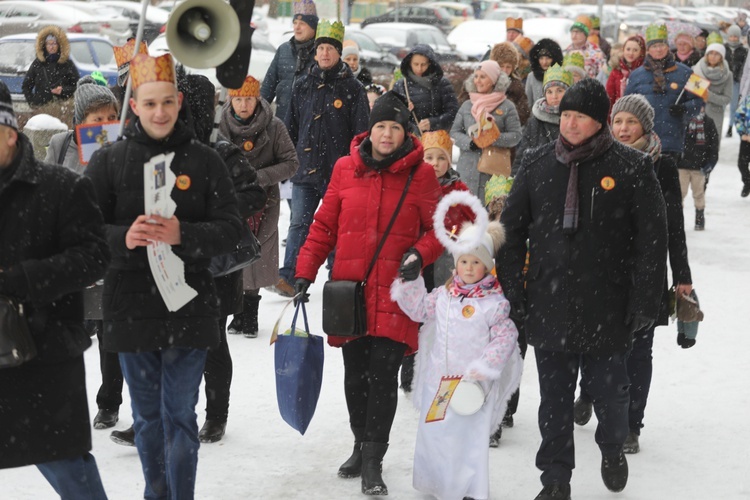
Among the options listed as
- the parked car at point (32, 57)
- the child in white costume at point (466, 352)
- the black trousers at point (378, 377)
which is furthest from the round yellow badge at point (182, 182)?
the parked car at point (32, 57)

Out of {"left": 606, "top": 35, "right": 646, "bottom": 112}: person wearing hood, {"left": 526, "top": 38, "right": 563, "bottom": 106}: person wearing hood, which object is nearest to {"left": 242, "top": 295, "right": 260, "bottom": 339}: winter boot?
{"left": 526, "top": 38, "right": 563, "bottom": 106}: person wearing hood

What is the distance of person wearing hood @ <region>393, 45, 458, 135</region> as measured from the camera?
10.0m

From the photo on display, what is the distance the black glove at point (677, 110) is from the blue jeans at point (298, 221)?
3954 millimetres

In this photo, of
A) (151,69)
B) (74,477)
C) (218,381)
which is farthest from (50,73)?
(74,477)

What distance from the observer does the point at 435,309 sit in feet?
18.1

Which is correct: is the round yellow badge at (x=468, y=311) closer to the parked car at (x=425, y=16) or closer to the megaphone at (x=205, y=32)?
the megaphone at (x=205, y=32)

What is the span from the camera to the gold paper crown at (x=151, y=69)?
447cm

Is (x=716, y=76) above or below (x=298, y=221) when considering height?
above

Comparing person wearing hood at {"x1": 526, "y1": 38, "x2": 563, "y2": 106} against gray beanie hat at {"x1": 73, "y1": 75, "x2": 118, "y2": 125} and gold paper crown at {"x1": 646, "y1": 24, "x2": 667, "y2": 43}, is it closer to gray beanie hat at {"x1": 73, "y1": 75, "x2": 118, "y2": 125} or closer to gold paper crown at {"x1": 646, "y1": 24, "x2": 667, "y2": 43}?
gold paper crown at {"x1": 646, "y1": 24, "x2": 667, "y2": 43}

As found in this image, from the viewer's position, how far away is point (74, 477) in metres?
4.07

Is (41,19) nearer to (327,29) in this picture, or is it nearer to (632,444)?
(327,29)

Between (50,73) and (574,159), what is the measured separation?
1070 centimetres

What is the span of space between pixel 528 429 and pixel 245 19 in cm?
284

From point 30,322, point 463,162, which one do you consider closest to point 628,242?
point 30,322
